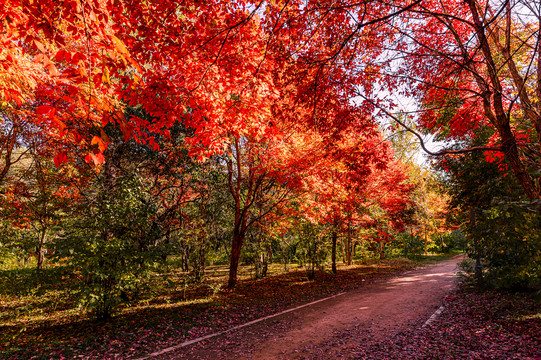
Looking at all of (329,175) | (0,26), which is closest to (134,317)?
(0,26)

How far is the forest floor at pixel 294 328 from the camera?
13.7ft

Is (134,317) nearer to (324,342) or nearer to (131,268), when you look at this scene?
(131,268)

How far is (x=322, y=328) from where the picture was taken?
17.6ft

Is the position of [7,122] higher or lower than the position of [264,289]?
higher

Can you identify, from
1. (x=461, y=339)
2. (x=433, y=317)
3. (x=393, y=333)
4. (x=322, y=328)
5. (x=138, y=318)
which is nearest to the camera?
(x=461, y=339)

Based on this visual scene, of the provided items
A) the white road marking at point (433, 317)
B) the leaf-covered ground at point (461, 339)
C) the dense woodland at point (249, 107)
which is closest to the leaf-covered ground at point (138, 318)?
the dense woodland at point (249, 107)

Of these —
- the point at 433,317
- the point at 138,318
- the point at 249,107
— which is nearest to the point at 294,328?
the point at 433,317

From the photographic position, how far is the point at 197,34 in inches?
173

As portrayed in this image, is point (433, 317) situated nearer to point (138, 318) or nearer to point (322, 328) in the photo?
point (322, 328)

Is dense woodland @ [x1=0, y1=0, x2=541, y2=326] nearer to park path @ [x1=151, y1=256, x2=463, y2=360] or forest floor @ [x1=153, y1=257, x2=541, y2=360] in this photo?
forest floor @ [x1=153, y1=257, x2=541, y2=360]

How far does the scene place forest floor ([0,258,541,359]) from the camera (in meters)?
4.17

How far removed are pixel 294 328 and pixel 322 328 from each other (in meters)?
0.61

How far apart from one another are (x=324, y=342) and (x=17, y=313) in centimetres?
977

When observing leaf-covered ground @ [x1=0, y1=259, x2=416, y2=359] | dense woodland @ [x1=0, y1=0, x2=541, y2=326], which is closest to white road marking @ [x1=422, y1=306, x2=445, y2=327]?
dense woodland @ [x1=0, y1=0, x2=541, y2=326]
